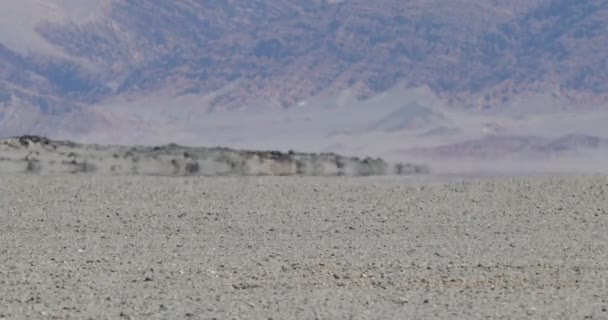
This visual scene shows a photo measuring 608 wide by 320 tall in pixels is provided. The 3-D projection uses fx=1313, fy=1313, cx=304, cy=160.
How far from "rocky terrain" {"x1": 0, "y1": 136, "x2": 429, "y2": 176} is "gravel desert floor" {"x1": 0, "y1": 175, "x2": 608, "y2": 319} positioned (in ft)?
19.3

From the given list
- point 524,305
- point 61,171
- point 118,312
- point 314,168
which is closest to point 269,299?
point 118,312

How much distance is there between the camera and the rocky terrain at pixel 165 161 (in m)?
33.8

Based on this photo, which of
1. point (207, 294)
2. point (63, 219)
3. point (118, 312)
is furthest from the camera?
point (63, 219)

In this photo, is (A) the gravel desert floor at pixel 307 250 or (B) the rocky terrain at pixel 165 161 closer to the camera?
(A) the gravel desert floor at pixel 307 250

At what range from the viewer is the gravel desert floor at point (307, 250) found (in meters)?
12.2

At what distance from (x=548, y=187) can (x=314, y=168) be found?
37.9ft

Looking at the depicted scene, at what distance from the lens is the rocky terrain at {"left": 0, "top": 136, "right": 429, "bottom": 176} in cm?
3375

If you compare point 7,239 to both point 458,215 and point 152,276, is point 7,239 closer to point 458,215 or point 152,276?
point 152,276

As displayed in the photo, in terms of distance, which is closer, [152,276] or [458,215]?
[152,276]

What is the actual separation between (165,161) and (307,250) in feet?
63.3

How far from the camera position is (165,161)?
117 ft

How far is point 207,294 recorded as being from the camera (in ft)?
41.9

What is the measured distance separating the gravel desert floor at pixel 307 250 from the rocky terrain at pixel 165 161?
589cm

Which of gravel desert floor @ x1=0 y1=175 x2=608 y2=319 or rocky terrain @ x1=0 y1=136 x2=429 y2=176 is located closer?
gravel desert floor @ x1=0 y1=175 x2=608 y2=319
